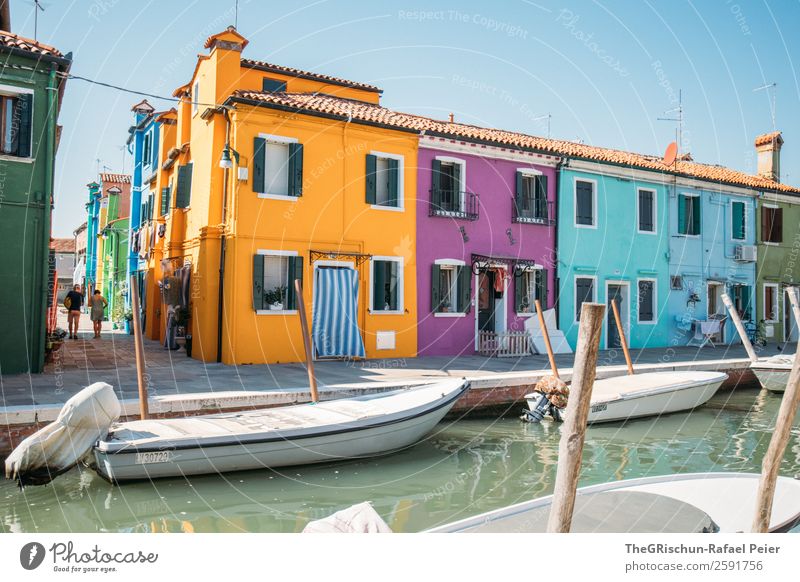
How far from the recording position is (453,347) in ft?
55.0

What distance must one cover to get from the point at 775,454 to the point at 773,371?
1215cm

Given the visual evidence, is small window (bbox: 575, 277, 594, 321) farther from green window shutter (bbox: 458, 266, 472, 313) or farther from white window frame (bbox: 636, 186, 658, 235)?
green window shutter (bbox: 458, 266, 472, 313)

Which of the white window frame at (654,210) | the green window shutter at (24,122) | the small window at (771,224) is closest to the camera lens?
the green window shutter at (24,122)

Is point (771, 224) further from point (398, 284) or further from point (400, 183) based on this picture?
point (398, 284)

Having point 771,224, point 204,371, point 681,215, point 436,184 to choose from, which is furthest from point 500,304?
point 771,224

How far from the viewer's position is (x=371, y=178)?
15.7 metres

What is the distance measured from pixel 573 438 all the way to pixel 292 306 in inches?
448

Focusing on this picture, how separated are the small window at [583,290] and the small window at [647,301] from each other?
2.16m

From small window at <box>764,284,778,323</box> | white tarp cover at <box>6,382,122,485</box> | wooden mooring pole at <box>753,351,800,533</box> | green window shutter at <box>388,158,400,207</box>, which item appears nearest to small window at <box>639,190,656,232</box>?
small window at <box>764,284,778,323</box>

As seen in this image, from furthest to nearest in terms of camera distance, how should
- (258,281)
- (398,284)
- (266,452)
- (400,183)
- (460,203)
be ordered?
(460,203) < (400,183) < (398,284) < (258,281) < (266,452)

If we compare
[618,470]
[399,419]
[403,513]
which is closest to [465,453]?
[399,419]

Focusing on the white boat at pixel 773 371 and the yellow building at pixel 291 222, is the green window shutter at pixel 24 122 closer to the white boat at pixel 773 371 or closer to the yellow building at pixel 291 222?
the yellow building at pixel 291 222

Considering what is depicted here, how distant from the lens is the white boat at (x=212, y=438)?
23.5ft

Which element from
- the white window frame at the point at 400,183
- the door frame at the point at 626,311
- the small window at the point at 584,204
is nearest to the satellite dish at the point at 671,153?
the small window at the point at 584,204
